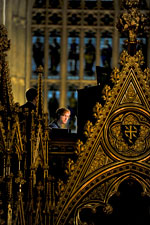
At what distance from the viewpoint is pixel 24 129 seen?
23.2ft

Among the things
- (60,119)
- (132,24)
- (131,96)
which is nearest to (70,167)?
(131,96)

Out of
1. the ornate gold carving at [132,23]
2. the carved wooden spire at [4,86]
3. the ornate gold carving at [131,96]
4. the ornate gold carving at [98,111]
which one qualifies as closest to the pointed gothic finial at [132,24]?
the ornate gold carving at [132,23]

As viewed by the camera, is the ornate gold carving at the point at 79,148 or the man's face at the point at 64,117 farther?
the man's face at the point at 64,117

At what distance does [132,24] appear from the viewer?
23.4 ft

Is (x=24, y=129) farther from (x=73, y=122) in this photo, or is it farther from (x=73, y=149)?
(x=73, y=122)

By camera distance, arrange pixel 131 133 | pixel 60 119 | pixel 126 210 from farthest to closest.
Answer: pixel 60 119
pixel 126 210
pixel 131 133

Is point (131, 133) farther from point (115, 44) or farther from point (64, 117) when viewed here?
point (115, 44)

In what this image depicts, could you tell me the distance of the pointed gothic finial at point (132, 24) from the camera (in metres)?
7.12

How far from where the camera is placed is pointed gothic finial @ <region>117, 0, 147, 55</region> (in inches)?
281

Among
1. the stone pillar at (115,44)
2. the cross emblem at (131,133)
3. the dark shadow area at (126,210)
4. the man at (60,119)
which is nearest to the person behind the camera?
the cross emblem at (131,133)

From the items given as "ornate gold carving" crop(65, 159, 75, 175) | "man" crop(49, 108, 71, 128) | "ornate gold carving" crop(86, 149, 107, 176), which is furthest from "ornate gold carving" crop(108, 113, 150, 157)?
"man" crop(49, 108, 71, 128)

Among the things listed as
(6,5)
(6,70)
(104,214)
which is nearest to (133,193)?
(104,214)

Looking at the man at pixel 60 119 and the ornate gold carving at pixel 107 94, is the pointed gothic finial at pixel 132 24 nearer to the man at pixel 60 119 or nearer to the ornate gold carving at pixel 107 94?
the ornate gold carving at pixel 107 94

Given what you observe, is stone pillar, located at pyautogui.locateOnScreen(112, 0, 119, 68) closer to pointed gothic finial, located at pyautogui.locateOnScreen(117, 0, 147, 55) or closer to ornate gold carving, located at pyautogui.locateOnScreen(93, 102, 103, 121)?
pointed gothic finial, located at pyautogui.locateOnScreen(117, 0, 147, 55)
